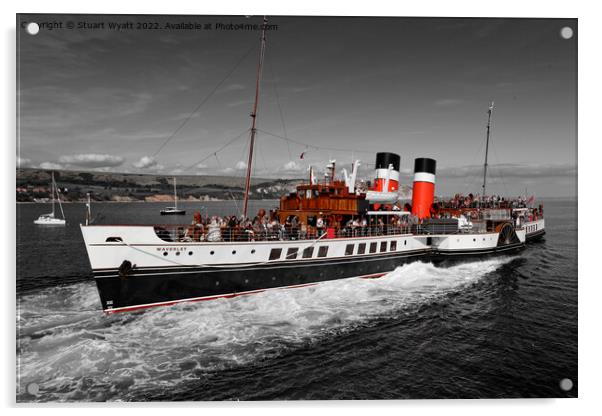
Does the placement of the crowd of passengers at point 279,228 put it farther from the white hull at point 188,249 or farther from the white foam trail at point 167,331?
the white foam trail at point 167,331

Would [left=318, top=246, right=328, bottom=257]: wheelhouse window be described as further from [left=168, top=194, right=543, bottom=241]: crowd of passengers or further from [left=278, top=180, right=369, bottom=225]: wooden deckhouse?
[left=278, top=180, right=369, bottom=225]: wooden deckhouse

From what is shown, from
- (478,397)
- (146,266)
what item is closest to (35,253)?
(146,266)

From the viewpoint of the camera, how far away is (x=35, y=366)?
729 cm

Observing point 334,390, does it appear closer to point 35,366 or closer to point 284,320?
point 284,320

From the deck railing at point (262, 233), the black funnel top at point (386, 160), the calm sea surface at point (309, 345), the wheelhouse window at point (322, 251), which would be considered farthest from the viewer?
the black funnel top at point (386, 160)

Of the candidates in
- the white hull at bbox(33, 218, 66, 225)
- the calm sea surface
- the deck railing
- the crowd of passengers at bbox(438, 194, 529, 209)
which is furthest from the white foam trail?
the white hull at bbox(33, 218, 66, 225)

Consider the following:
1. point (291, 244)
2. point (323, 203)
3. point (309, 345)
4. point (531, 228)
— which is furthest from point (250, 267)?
point (531, 228)

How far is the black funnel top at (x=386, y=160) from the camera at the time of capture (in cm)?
1919

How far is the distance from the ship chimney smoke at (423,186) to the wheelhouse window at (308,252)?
9.20m

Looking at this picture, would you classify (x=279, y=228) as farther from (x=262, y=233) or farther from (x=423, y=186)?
(x=423, y=186)

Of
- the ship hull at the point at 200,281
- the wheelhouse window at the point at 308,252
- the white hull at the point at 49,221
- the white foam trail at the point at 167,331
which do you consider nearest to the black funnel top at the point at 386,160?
the ship hull at the point at 200,281

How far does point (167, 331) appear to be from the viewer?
9.26 meters

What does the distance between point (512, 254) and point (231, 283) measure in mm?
19832

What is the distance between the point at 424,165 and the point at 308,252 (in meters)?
10.3
